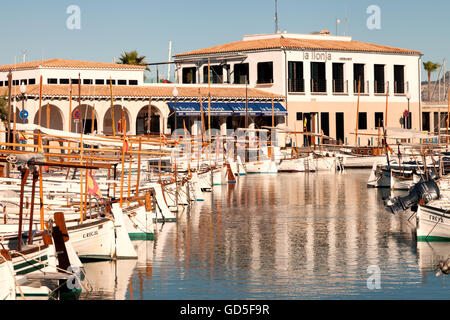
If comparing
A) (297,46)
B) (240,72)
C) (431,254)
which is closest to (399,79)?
(297,46)

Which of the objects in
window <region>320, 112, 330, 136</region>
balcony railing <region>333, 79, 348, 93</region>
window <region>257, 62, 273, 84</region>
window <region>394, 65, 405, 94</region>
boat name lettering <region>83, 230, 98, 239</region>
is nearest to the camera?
boat name lettering <region>83, 230, 98, 239</region>

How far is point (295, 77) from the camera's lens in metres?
75.1

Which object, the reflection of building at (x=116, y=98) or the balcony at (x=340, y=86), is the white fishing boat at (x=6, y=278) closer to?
the reflection of building at (x=116, y=98)

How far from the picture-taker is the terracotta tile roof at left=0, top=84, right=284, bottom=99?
62.3m

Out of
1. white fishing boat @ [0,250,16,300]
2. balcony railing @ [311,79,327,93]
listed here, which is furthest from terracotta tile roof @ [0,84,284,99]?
white fishing boat @ [0,250,16,300]

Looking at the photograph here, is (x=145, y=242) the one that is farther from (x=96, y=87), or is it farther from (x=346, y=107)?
(x=346, y=107)

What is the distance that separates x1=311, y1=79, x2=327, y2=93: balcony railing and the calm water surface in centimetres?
3748

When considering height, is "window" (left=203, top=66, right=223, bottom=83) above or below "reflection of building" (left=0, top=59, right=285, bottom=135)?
above

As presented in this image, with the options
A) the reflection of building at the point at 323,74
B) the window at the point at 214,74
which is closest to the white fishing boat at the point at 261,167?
the reflection of building at the point at 323,74

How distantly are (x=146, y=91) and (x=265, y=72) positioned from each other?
13.8 metres

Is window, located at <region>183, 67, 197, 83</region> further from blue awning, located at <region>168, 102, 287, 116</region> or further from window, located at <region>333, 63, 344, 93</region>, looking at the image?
window, located at <region>333, 63, 344, 93</region>

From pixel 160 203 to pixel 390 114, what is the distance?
167 ft

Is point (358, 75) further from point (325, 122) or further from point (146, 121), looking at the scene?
point (146, 121)
